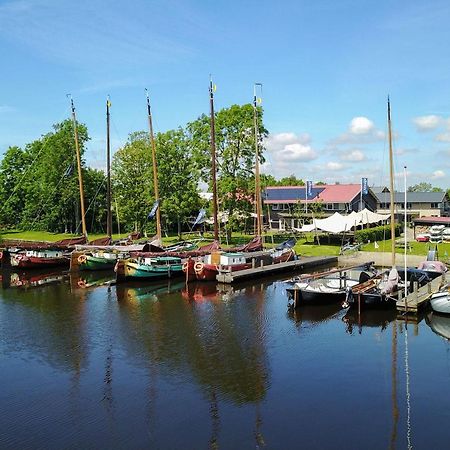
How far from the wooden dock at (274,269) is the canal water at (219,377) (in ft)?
24.0

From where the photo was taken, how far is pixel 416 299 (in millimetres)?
29594

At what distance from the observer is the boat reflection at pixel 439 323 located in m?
26.4

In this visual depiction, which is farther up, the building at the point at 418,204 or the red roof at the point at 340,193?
the red roof at the point at 340,193

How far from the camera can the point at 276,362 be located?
22.5 meters

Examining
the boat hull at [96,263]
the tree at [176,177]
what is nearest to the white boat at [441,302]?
the boat hull at [96,263]

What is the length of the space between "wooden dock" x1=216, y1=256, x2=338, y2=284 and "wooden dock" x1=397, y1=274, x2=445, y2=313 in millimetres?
14270

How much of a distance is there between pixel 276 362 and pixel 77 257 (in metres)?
30.5

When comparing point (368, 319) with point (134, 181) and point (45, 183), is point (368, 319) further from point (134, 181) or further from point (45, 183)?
point (45, 183)

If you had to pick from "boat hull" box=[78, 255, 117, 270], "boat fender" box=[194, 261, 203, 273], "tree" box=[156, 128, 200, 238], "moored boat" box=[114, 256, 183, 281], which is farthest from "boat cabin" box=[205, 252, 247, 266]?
"tree" box=[156, 128, 200, 238]

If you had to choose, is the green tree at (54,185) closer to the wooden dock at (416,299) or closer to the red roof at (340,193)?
the red roof at (340,193)

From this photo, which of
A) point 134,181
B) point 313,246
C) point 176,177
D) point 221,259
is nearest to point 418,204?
point 313,246

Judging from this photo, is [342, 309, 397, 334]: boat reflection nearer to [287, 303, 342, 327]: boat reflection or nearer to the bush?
[287, 303, 342, 327]: boat reflection

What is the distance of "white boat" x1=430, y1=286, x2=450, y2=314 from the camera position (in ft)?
93.6

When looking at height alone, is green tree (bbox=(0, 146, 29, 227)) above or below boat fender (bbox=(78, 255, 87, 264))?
above
